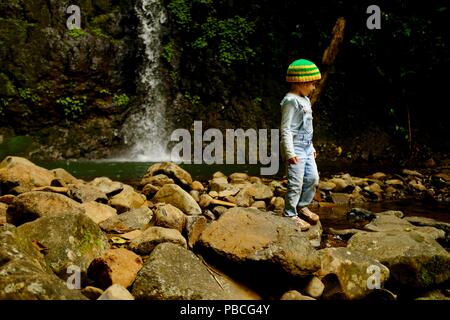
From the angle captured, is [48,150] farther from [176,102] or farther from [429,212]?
[429,212]

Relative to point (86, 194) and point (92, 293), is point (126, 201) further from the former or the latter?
point (92, 293)

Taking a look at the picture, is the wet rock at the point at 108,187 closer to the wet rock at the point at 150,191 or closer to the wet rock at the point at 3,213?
the wet rock at the point at 150,191

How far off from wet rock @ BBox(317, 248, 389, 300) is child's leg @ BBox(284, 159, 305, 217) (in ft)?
2.68

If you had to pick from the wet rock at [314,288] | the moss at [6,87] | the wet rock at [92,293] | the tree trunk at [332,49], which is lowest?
the wet rock at [314,288]

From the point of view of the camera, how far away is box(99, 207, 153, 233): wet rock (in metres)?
3.45

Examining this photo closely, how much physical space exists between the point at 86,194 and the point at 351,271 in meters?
2.89

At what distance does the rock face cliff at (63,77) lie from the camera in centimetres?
1167

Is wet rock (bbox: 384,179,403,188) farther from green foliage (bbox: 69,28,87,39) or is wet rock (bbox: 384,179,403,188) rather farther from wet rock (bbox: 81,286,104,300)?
green foliage (bbox: 69,28,87,39)

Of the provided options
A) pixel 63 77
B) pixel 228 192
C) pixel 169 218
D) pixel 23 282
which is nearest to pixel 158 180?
pixel 228 192

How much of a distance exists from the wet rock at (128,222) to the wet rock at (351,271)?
1.66 meters

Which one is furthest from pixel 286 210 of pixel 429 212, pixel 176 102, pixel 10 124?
pixel 10 124

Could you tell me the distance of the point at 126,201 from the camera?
14.0 ft

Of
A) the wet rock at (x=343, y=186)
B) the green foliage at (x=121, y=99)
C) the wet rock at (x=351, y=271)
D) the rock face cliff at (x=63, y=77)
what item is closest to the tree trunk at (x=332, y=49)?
the wet rock at (x=343, y=186)

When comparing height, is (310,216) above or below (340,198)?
above
